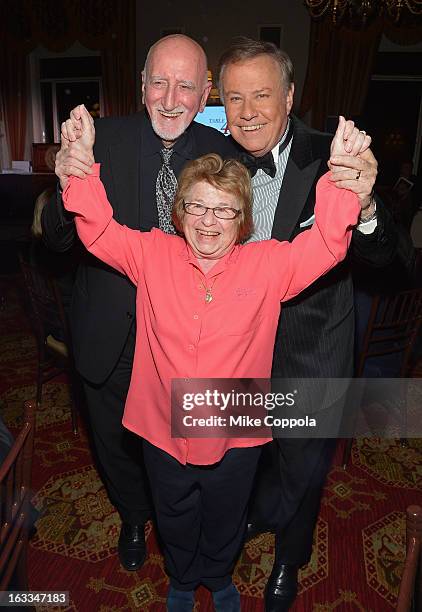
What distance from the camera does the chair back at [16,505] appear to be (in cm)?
119

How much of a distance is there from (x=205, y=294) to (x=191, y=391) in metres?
0.30

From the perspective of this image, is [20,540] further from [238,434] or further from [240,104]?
[240,104]

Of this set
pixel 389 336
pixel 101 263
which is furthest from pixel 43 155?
pixel 101 263

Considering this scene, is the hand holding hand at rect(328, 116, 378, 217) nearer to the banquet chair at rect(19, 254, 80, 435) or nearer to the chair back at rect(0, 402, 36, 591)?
the chair back at rect(0, 402, 36, 591)

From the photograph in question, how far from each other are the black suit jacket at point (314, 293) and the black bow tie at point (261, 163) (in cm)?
7

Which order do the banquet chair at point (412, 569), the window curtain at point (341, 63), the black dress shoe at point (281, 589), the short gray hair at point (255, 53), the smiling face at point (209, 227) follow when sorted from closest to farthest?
the banquet chair at point (412, 569) < the smiling face at point (209, 227) < the short gray hair at point (255, 53) < the black dress shoe at point (281, 589) < the window curtain at point (341, 63)

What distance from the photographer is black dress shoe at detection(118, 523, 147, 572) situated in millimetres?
2199

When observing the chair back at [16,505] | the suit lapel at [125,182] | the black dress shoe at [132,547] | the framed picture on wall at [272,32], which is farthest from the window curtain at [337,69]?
the chair back at [16,505]

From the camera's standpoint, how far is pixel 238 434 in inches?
63.5

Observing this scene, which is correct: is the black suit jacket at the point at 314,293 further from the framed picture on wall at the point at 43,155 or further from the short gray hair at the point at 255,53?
the framed picture on wall at the point at 43,155

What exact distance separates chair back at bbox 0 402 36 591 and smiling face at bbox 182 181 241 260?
641 millimetres

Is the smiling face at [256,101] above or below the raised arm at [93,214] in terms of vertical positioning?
above

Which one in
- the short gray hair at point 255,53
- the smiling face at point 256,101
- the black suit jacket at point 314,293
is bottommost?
the black suit jacket at point 314,293

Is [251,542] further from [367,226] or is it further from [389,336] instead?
[367,226]
